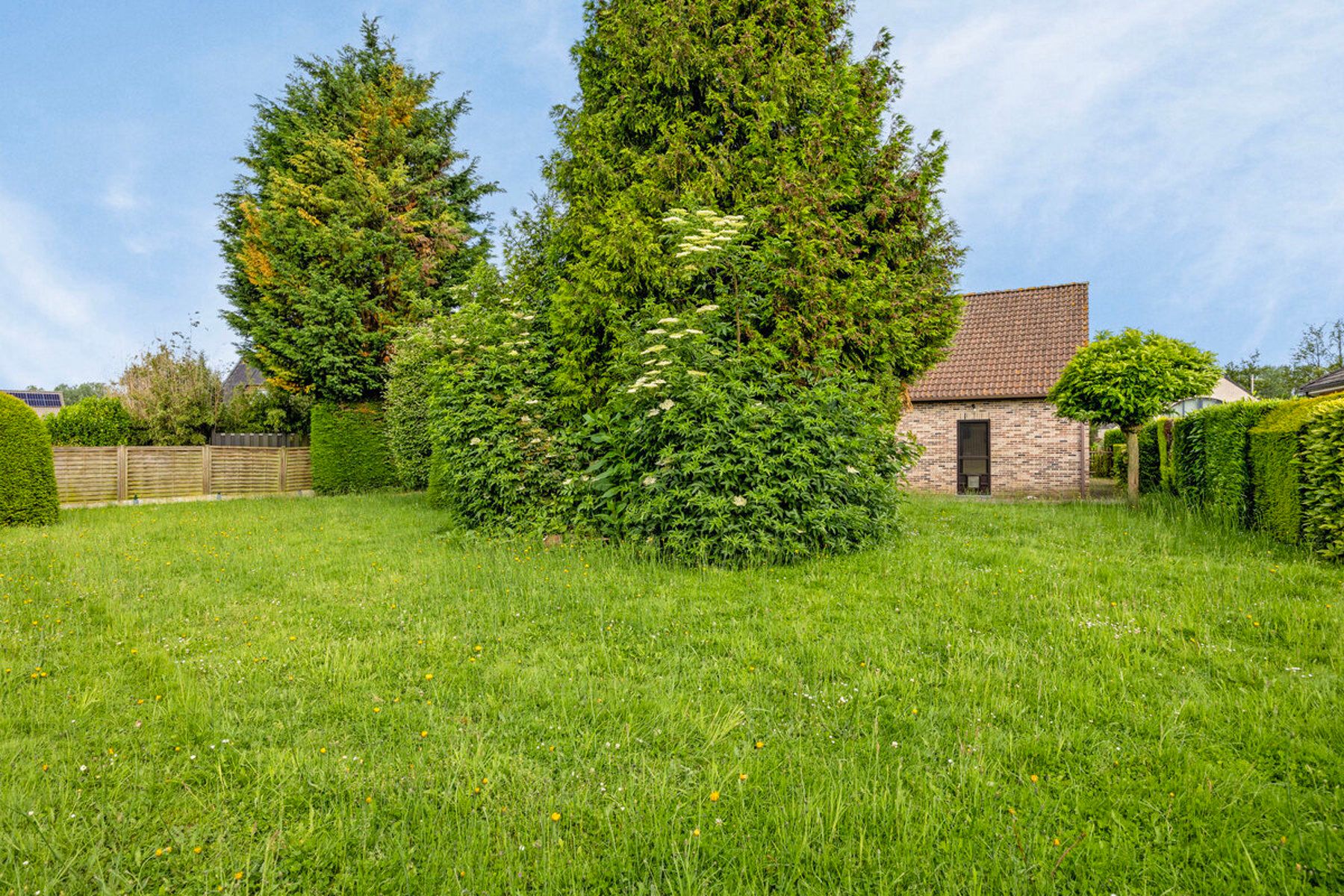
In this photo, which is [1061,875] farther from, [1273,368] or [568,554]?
[1273,368]

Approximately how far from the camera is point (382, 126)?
18.4 meters

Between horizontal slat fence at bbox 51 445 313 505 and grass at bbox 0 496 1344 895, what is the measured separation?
10223mm

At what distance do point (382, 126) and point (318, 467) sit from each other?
1062 cm

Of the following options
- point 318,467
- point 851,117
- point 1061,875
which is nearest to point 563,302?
point 851,117

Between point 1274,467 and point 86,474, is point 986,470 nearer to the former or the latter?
point 1274,467

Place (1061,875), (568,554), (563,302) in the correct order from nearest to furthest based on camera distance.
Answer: (1061,875) < (568,554) < (563,302)

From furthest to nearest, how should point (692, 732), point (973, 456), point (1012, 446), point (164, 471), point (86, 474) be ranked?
point (973, 456) < point (1012, 446) < point (164, 471) < point (86, 474) < point (692, 732)

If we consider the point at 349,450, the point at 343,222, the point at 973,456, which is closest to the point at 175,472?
the point at 349,450

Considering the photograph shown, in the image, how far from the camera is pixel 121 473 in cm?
1384

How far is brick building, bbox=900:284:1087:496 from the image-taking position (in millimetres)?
16188

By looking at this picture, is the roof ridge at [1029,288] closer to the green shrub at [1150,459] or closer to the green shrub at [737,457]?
the green shrub at [1150,459]

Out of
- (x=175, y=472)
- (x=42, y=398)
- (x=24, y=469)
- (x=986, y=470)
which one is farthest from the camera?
(x=42, y=398)

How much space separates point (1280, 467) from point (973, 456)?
→ 10973mm

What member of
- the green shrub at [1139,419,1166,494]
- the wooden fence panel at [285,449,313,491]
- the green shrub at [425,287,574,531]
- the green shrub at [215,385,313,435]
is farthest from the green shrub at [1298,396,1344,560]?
the green shrub at [215,385,313,435]
